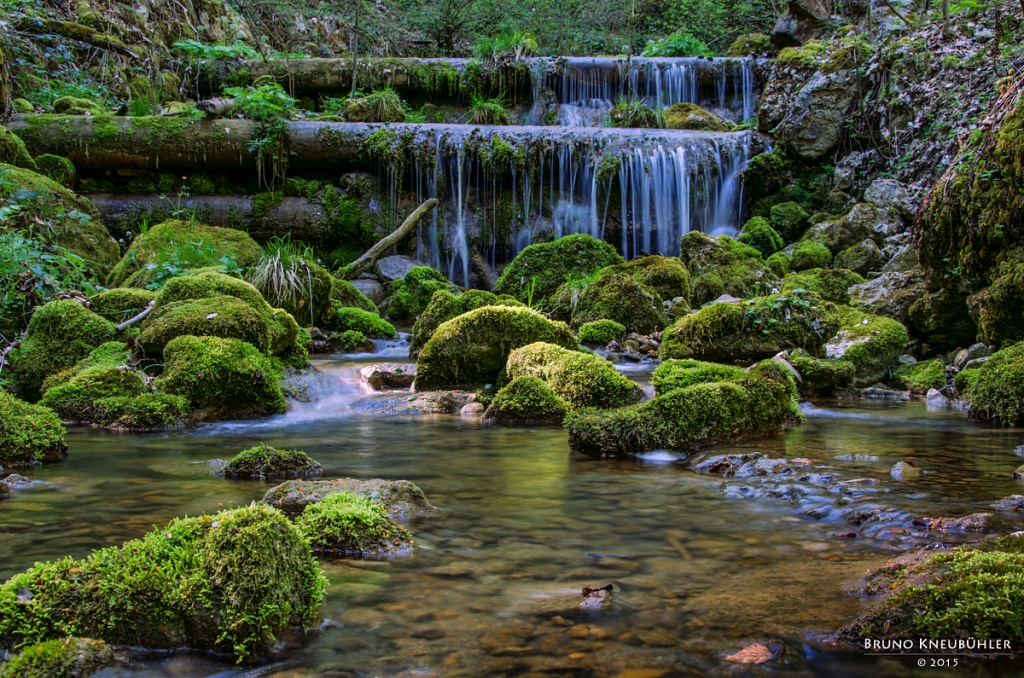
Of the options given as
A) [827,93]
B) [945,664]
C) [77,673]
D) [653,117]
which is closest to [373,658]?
[77,673]

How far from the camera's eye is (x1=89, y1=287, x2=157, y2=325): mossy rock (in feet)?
28.8

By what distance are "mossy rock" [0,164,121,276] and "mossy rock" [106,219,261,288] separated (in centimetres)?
41

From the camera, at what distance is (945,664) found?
231 cm

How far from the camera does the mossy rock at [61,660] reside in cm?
219

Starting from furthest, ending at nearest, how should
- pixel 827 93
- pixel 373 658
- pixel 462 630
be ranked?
pixel 827 93 → pixel 462 630 → pixel 373 658

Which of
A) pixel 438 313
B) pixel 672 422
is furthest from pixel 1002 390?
pixel 438 313

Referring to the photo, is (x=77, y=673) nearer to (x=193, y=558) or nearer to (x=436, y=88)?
(x=193, y=558)

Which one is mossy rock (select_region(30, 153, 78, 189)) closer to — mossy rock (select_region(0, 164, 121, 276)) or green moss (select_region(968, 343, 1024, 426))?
mossy rock (select_region(0, 164, 121, 276))

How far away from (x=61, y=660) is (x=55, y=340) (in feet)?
21.7

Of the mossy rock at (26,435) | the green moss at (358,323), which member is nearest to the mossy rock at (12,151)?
the green moss at (358,323)

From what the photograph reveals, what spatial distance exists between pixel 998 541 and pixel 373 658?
98.4 inches

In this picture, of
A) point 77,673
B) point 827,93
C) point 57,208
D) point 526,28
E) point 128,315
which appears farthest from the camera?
point 526,28

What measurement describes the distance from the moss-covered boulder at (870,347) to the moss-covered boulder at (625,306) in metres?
3.02

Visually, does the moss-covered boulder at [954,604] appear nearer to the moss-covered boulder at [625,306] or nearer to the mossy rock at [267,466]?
the mossy rock at [267,466]
